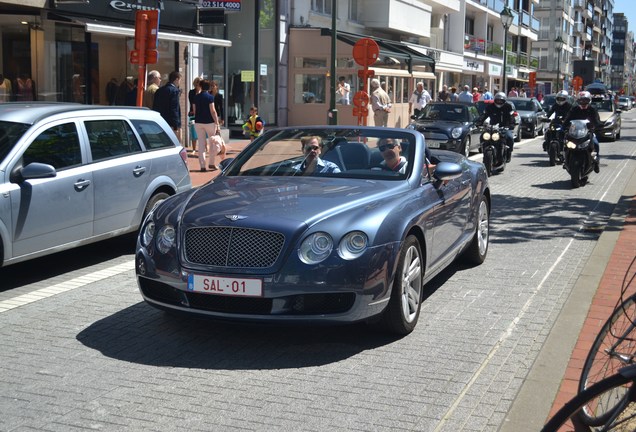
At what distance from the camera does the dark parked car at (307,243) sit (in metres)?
5.54

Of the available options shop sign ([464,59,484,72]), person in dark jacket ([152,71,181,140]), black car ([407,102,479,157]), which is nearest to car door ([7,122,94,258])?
person in dark jacket ([152,71,181,140])

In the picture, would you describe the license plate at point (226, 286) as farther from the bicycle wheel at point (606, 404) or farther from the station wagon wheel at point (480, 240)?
the station wagon wheel at point (480, 240)

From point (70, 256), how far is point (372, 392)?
5.22m

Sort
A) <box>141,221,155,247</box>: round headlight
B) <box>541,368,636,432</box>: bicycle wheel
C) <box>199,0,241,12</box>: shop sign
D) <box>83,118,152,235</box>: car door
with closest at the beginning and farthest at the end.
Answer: <box>541,368,636,432</box>: bicycle wheel < <box>141,221,155,247</box>: round headlight < <box>83,118,152,235</box>: car door < <box>199,0,241,12</box>: shop sign

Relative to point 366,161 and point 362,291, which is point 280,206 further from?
point 366,161

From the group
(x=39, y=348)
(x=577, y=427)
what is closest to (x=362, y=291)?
(x=39, y=348)

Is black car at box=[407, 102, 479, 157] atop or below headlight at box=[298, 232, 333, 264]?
atop

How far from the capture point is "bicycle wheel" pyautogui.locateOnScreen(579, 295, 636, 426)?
11.5ft

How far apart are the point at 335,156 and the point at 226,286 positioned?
6.24ft

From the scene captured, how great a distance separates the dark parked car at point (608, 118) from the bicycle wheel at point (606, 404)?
2949 centimetres

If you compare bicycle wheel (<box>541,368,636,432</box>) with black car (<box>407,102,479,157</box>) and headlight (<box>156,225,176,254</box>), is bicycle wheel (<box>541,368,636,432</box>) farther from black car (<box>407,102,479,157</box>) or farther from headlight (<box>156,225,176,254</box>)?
black car (<box>407,102,479,157</box>)

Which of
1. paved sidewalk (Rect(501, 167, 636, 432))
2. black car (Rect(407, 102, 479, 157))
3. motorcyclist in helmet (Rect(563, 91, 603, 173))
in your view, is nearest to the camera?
paved sidewalk (Rect(501, 167, 636, 432))

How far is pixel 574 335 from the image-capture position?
20.0 ft

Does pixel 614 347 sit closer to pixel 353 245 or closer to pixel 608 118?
pixel 353 245
